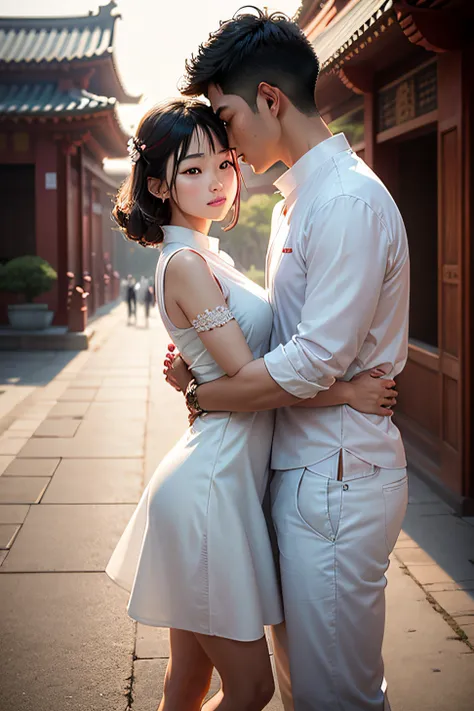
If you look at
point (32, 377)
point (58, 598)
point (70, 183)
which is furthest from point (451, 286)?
point (70, 183)

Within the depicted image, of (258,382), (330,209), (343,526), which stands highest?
(330,209)

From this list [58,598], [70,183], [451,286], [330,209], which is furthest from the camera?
[70,183]

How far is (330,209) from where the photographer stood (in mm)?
1981

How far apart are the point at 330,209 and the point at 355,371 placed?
1.37ft

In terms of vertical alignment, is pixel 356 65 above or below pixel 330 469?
above

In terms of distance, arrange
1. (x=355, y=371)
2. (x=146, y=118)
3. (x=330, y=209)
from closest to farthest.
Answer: (x=330, y=209) < (x=355, y=371) < (x=146, y=118)

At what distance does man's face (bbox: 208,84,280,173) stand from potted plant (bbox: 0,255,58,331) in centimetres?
1299

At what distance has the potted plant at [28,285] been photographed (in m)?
14.7

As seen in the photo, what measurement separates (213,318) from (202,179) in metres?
0.42

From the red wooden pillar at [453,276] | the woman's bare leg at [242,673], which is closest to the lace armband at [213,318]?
the woman's bare leg at [242,673]

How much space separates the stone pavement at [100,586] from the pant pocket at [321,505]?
51.1 inches

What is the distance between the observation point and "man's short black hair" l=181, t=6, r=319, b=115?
2160 millimetres

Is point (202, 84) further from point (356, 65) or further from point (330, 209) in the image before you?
point (356, 65)

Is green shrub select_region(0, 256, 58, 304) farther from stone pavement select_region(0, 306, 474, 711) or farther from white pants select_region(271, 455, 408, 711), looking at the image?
white pants select_region(271, 455, 408, 711)
